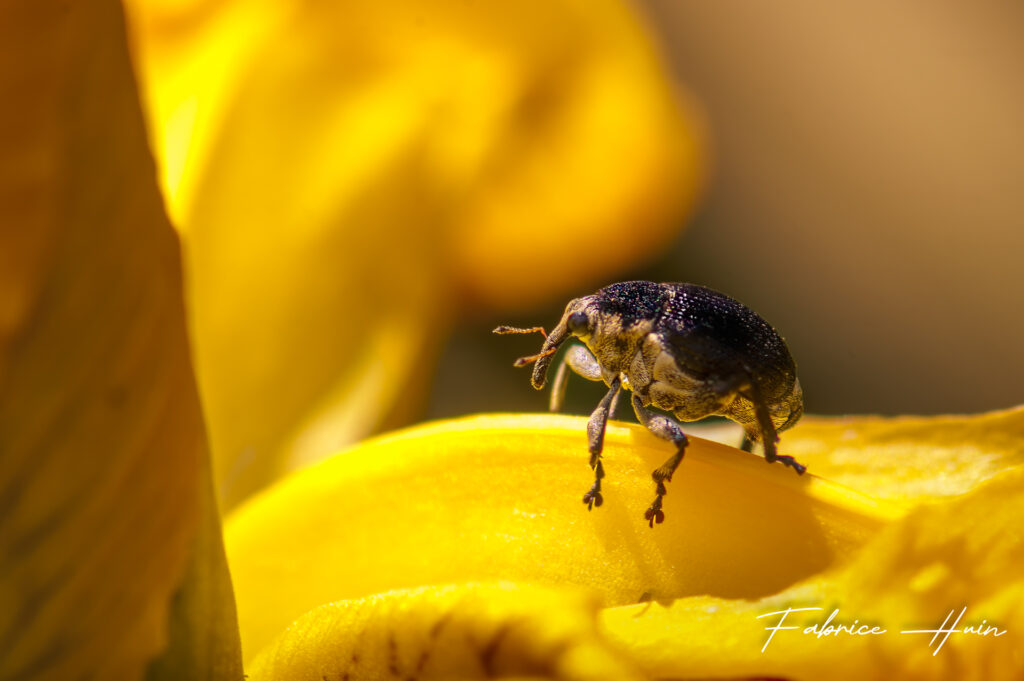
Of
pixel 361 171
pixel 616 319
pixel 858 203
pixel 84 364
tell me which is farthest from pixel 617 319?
pixel 858 203

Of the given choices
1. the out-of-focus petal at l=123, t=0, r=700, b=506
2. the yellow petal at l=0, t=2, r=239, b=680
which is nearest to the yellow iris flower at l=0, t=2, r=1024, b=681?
the yellow petal at l=0, t=2, r=239, b=680

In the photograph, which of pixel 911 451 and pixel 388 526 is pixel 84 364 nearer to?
pixel 388 526

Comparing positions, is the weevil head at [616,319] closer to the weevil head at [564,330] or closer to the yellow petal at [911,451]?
the weevil head at [564,330]

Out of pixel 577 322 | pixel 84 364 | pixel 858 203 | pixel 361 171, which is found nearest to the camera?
pixel 84 364

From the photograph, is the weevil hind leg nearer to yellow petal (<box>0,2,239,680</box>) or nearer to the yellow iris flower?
the yellow iris flower

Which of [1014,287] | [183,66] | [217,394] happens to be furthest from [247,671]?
[1014,287]

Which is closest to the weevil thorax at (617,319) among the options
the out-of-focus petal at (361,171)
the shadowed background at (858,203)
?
the out-of-focus petal at (361,171)

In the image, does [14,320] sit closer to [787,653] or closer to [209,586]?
[209,586]
